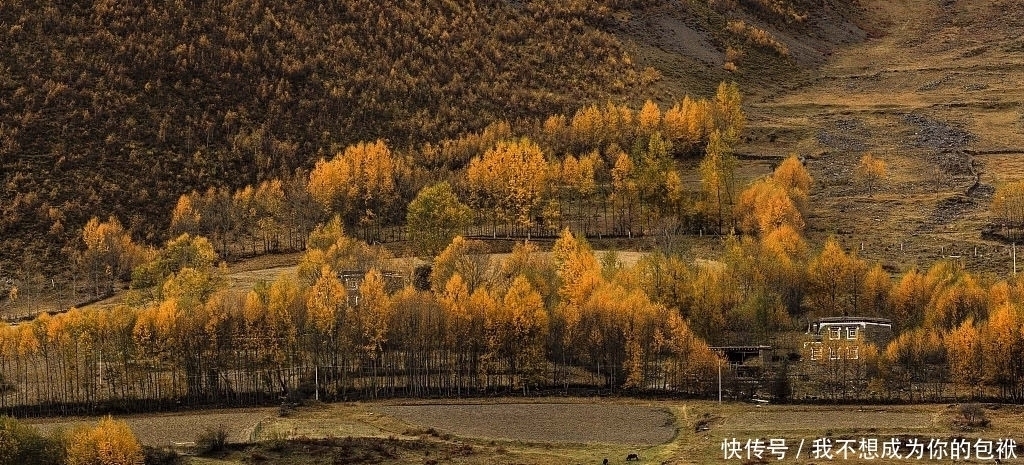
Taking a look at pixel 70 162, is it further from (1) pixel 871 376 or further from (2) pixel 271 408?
(1) pixel 871 376

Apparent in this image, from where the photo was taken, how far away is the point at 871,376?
11606 centimetres

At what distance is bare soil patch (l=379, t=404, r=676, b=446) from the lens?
9775 centimetres

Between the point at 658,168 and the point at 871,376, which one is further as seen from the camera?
the point at 658,168

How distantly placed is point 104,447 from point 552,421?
38.6 metres

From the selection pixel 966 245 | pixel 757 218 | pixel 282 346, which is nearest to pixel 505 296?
pixel 282 346

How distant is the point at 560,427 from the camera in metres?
101

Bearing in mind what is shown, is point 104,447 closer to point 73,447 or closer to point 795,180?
point 73,447

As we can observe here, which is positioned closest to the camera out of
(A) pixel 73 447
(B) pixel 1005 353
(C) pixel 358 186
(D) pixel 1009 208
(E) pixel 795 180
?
(A) pixel 73 447

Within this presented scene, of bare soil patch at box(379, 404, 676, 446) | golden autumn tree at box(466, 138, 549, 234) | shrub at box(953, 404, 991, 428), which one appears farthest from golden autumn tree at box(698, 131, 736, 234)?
shrub at box(953, 404, 991, 428)

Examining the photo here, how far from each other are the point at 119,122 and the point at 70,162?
50.8 ft

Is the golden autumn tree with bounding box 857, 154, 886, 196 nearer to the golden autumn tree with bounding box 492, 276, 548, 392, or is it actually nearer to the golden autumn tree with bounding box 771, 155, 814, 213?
the golden autumn tree with bounding box 771, 155, 814, 213

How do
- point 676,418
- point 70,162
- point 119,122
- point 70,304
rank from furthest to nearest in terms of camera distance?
point 119,122 → point 70,162 → point 70,304 → point 676,418

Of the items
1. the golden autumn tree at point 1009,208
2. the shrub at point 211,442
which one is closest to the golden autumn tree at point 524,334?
the shrub at point 211,442

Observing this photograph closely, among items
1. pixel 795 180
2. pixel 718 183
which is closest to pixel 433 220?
pixel 718 183
